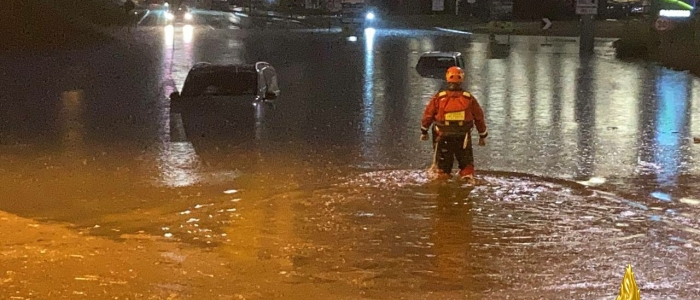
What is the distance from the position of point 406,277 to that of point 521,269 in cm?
94

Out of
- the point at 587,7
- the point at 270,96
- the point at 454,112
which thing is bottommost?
the point at 270,96

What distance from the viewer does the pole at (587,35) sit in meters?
40.3

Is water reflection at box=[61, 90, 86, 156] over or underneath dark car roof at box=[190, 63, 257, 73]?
underneath

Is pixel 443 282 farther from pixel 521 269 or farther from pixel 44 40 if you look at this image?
pixel 44 40

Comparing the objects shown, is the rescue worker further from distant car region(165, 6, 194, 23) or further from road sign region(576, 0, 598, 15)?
distant car region(165, 6, 194, 23)

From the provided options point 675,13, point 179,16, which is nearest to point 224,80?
point 675,13

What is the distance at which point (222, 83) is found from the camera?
1944 cm

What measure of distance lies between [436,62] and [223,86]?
1167 centimetres

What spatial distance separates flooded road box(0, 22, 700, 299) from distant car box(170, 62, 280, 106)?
35 centimetres

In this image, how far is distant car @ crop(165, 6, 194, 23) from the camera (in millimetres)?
73438

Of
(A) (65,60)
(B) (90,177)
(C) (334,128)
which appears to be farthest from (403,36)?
(B) (90,177)

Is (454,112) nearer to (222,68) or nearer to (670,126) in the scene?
(670,126)

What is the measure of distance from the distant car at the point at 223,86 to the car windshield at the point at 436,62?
10539 millimetres

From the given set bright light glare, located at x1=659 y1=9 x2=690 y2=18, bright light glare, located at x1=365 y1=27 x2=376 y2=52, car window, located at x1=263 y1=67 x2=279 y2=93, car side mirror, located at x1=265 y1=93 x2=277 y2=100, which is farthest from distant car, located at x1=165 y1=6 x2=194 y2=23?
car side mirror, located at x1=265 y1=93 x2=277 y2=100
